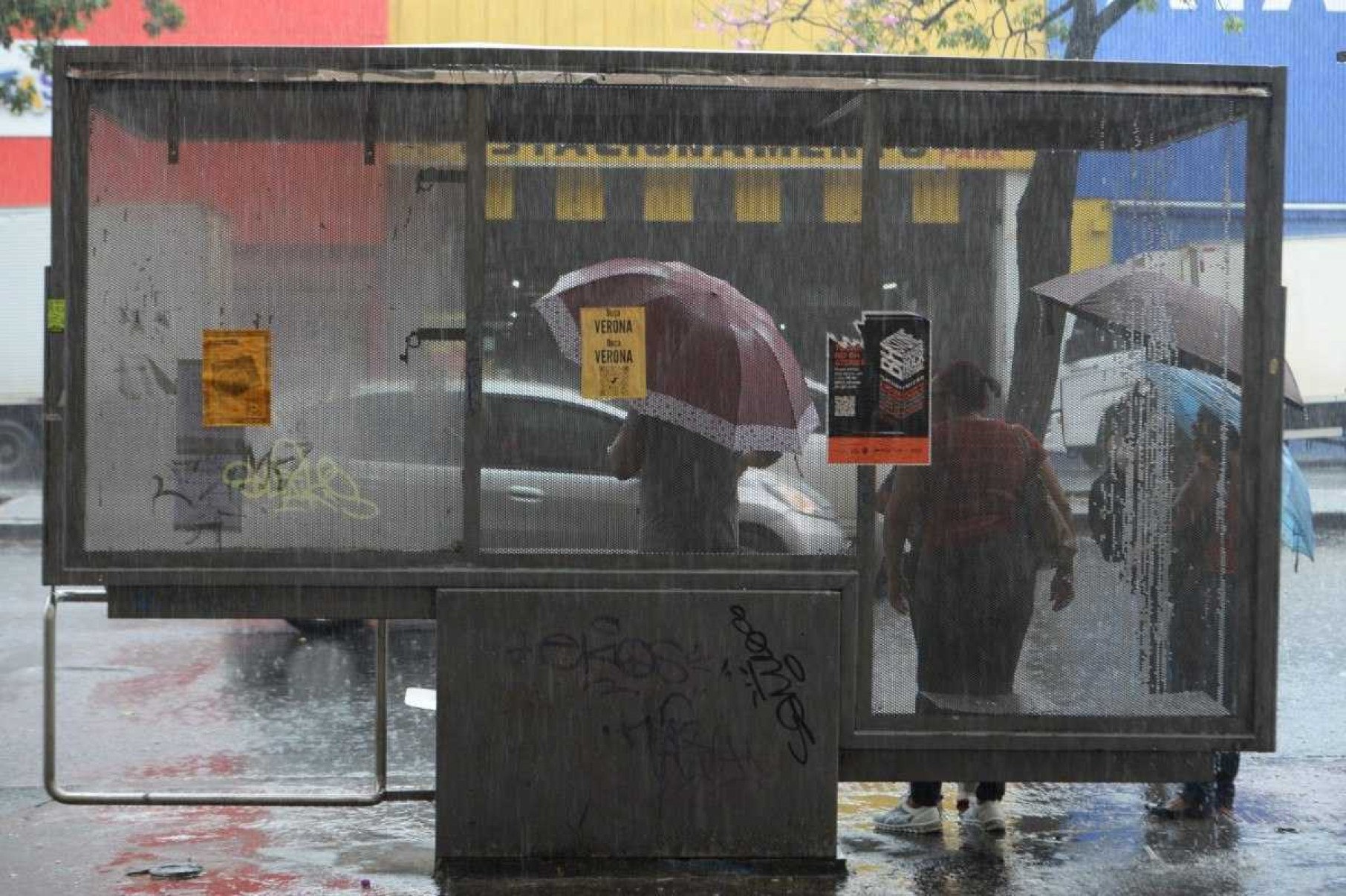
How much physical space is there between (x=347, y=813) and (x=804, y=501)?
8.09 feet

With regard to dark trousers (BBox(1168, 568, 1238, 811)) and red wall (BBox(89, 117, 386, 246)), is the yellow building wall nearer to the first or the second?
red wall (BBox(89, 117, 386, 246))

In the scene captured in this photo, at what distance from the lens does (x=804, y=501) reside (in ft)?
18.6

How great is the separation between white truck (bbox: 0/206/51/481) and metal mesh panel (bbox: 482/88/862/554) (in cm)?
1990

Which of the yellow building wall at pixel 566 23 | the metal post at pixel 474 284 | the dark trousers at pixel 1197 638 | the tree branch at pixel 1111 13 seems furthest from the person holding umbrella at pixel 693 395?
the yellow building wall at pixel 566 23

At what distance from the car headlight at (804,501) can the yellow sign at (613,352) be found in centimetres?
58

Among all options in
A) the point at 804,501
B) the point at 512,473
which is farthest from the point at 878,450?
the point at 512,473

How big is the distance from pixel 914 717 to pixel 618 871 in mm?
1162

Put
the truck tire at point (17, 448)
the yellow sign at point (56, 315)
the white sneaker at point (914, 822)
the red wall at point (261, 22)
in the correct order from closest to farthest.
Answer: the yellow sign at point (56, 315) < the white sneaker at point (914, 822) < the red wall at point (261, 22) < the truck tire at point (17, 448)

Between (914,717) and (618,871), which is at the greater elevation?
(914,717)

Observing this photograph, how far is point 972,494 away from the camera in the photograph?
579cm

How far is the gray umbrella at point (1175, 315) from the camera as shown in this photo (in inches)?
225

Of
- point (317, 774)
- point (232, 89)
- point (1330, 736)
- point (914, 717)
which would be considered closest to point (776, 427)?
point (914, 717)

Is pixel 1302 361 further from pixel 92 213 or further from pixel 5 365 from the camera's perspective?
pixel 92 213

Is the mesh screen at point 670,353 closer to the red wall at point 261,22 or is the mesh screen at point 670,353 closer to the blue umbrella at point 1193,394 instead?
the blue umbrella at point 1193,394
